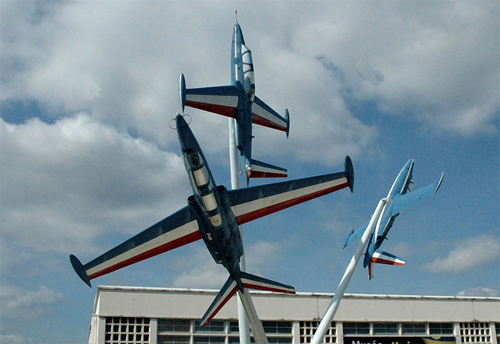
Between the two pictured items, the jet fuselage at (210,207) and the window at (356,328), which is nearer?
the jet fuselage at (210,207)

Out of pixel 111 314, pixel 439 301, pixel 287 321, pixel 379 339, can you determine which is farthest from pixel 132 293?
pixel 439 301

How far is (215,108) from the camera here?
923 inches

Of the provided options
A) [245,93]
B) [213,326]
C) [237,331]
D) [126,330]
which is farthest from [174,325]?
[245,93]

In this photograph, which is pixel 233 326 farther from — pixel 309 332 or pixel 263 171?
A: pixel 263 171

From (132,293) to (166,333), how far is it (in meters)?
3.78

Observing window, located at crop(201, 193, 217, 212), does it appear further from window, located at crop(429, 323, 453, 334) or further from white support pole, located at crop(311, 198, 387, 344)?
window, located at crop(429, 323, 453, 334)

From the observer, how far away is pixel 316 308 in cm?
4050

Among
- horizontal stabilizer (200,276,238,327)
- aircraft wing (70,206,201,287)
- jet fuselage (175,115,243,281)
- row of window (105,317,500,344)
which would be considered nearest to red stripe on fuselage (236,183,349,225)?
jet fuselage (175,115,243,281)

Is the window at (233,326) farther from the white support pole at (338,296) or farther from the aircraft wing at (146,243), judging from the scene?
the aircraft wing at (146,243)

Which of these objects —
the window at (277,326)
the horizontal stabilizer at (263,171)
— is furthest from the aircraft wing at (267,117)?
the window at (277,326)

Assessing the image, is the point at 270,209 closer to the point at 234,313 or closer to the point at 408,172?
the point at 408,172

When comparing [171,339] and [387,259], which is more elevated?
[387,259]

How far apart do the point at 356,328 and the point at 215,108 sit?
25787 mm

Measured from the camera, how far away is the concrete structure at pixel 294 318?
36.1m
